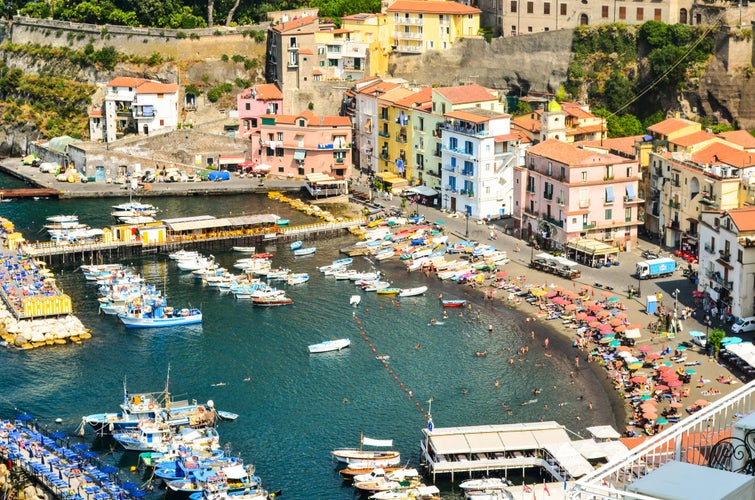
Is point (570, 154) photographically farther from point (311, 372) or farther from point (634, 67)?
point (311, 372)

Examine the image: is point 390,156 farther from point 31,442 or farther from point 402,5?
point 31,442

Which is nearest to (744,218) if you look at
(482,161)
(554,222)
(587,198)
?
(587,198)

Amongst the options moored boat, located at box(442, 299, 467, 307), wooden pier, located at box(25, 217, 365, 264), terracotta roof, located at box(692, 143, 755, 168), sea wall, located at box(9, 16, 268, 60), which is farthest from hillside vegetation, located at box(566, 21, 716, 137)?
sea wall, located at box(9, 16, 268, 60)

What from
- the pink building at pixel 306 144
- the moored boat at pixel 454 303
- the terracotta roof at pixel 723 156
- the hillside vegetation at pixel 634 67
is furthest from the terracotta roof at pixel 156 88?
the terracotta roof at pixel 723 156

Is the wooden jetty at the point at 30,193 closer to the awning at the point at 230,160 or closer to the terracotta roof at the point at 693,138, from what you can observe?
the awning at the point at 230,160

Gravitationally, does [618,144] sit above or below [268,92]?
below

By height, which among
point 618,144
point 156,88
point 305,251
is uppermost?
point 156,88

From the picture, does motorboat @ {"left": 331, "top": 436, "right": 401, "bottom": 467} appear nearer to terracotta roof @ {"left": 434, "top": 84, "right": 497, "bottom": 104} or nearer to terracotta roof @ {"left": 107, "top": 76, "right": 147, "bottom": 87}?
terracotta roof @ {"left": 434, "top": 84, "right": 497, "bottom": 104}
